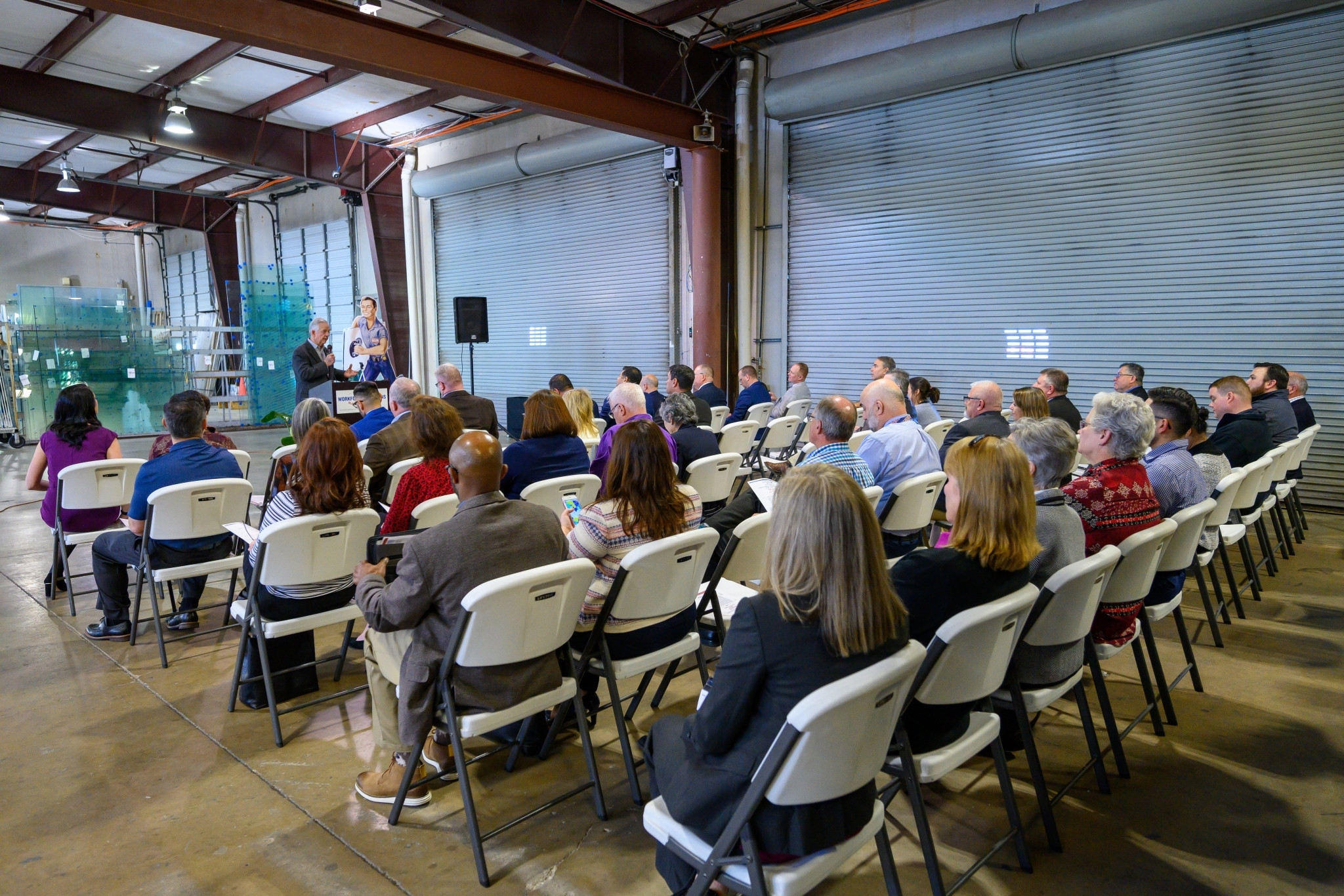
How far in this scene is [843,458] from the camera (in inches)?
139

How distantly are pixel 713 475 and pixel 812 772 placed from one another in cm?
308

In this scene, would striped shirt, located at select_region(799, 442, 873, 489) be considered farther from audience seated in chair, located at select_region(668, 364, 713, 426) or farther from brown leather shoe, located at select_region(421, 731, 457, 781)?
audience seated in chair, located at select_region(668, 364, 713, 426)

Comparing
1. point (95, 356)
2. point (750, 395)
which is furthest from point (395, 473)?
point (95, 356)

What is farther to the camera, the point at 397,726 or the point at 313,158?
the point at 313,158

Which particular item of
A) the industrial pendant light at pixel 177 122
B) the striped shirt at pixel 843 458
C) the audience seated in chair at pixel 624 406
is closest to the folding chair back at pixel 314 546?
the audience seated in chair at pixel 624 406

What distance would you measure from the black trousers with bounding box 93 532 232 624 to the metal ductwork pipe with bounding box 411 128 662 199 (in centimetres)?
758

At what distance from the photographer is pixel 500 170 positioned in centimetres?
1198

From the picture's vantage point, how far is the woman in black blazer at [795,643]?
1.60 m

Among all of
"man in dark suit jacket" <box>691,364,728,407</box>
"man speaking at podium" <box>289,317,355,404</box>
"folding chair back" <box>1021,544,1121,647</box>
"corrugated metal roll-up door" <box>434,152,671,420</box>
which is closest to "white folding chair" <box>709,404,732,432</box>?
"man in dark suit jacket" <box>691,364,728,407</box>

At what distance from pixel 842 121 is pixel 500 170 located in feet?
17.5

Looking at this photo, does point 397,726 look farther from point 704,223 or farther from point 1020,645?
point 704,223

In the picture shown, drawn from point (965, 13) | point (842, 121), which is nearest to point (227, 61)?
point (842, 121)

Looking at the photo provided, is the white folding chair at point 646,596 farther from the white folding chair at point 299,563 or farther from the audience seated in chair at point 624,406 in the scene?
the audience seated in chair at point 624,406

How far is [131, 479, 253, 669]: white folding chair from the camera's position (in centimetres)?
352
